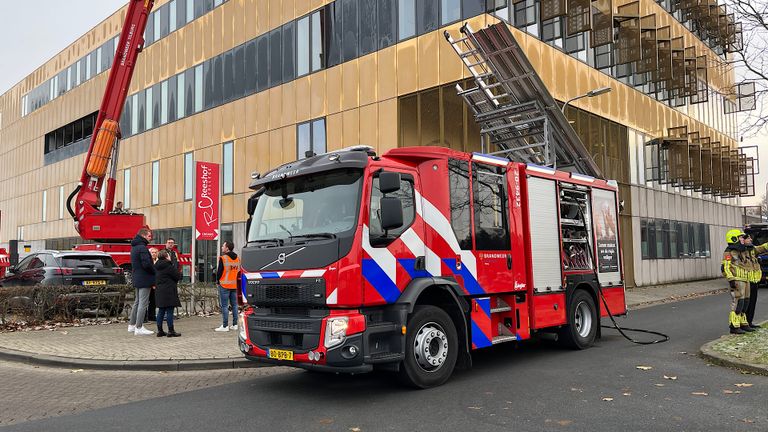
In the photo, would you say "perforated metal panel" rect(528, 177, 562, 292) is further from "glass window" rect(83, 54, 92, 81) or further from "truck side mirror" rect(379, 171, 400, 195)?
"glass window" rect(83, 54, 92, 81)

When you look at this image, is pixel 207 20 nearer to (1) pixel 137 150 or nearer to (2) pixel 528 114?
(1) pixel 137 150

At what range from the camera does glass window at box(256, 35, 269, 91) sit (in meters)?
25.0

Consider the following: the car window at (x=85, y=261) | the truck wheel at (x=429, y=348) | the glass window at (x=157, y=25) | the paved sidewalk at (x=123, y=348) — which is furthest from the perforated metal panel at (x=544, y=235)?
the glass window at (x=157, y=25)

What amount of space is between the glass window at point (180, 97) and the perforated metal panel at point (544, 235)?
83.3 ft

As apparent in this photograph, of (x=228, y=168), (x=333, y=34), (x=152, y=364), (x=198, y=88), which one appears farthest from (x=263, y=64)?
(x=152, y=364)

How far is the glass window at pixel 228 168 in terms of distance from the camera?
2641 cm

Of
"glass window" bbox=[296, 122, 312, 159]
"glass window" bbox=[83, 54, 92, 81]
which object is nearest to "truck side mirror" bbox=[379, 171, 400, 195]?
"glass window" bbox=[296, 122, 312, 159]

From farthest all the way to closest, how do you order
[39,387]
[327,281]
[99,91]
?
[99,91] < [39,387] < [327,281]

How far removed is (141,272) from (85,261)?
3816 millimetres

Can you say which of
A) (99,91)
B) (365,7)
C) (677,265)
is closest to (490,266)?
(365,7)

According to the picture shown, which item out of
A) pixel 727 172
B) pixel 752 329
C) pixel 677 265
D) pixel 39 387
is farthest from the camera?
pixel 727 172

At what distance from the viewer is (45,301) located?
1162cm

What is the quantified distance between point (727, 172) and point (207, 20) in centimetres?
2947

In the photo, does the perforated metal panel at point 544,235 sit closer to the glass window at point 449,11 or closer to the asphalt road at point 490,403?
the asphalt road at point 490,403
